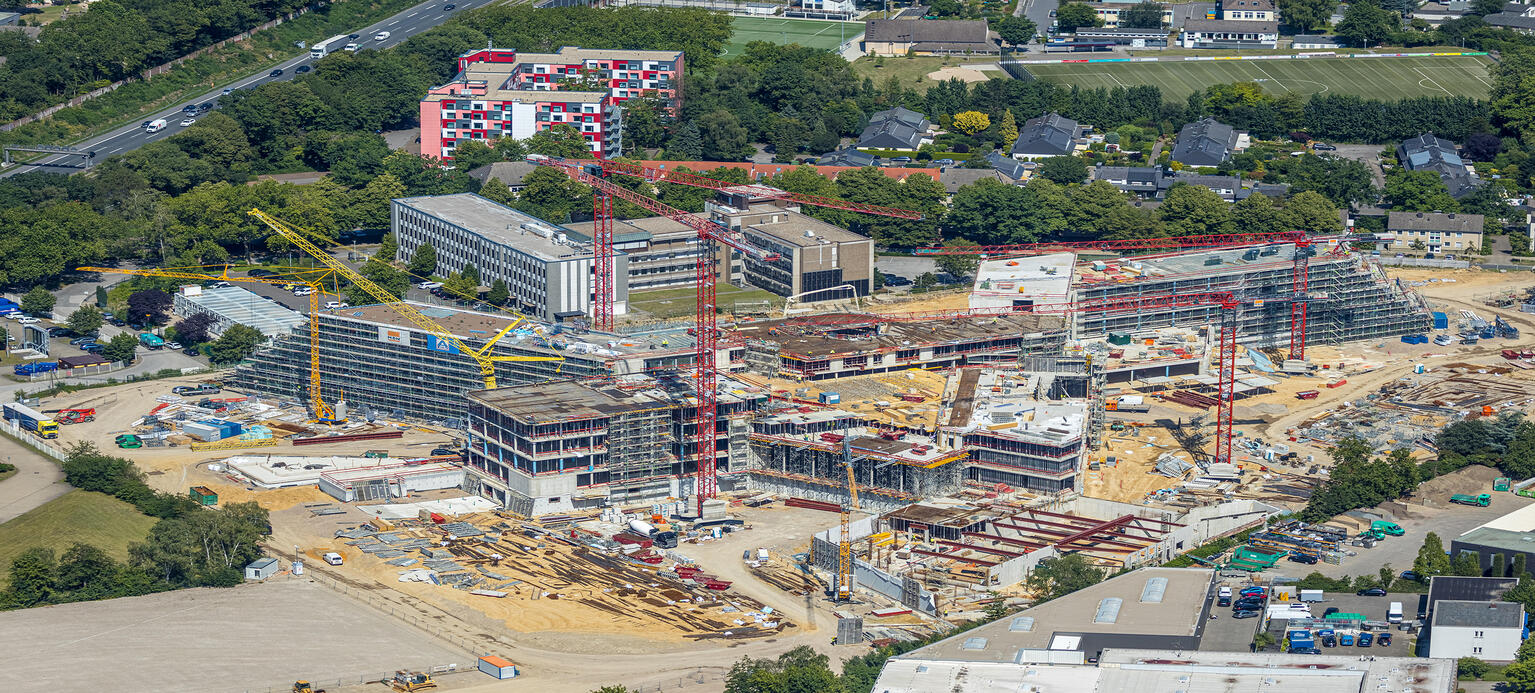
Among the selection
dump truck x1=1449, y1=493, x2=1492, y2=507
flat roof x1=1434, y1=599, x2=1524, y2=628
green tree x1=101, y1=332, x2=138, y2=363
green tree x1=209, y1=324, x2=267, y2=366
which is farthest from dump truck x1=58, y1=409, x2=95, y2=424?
flat roof x1=1434, y1=599, x2=1524, y2=628

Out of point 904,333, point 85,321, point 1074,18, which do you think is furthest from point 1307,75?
point 85,321

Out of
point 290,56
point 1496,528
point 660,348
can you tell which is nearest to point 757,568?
point 660,348

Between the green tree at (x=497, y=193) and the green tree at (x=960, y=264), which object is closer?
the green tree at (x=960, y=264)

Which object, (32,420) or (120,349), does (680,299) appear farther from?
(32,420)

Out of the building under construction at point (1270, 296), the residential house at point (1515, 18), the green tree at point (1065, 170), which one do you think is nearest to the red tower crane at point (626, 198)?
the green tree at point (1065, 170)

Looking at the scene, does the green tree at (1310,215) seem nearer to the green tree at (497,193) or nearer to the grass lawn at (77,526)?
the green tree at (497,193)
